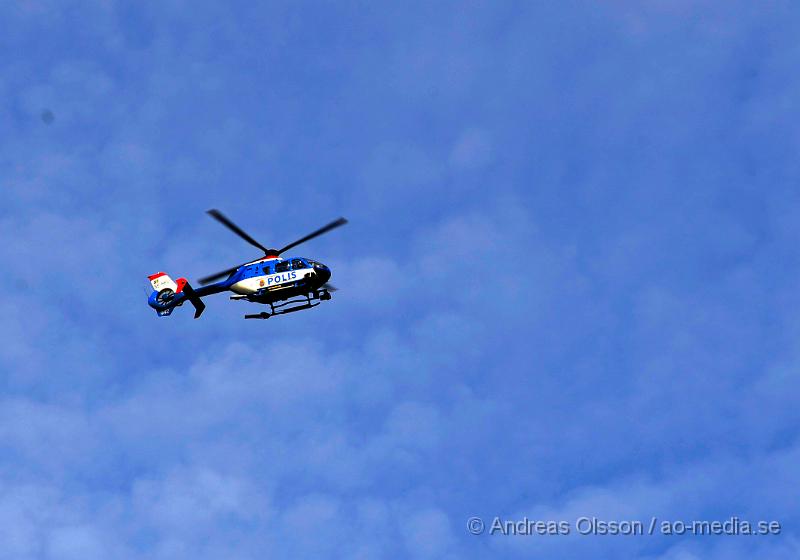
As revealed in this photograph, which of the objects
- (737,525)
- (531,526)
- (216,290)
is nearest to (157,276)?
(216,290)

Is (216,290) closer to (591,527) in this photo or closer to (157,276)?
(157,276)

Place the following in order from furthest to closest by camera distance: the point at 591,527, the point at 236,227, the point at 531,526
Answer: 1. the point at 236,227
2. the point at 531,526
3. the point at 591,527

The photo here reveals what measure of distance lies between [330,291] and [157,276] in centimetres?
1800

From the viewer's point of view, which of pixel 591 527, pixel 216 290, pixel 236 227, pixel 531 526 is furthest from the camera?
pixel 216 290

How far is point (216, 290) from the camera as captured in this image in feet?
271

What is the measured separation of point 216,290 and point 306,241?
10567 millimetres

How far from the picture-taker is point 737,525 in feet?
207

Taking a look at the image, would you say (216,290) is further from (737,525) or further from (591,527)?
(737,525)

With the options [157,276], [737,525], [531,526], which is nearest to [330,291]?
[157,276]

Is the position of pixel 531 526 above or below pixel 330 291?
below

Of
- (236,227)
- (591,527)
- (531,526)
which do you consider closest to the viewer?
(591,527)

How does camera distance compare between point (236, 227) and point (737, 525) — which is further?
point (236, 227)

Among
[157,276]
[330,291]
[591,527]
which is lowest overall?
[591,527]

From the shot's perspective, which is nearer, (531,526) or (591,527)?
(591,527)
